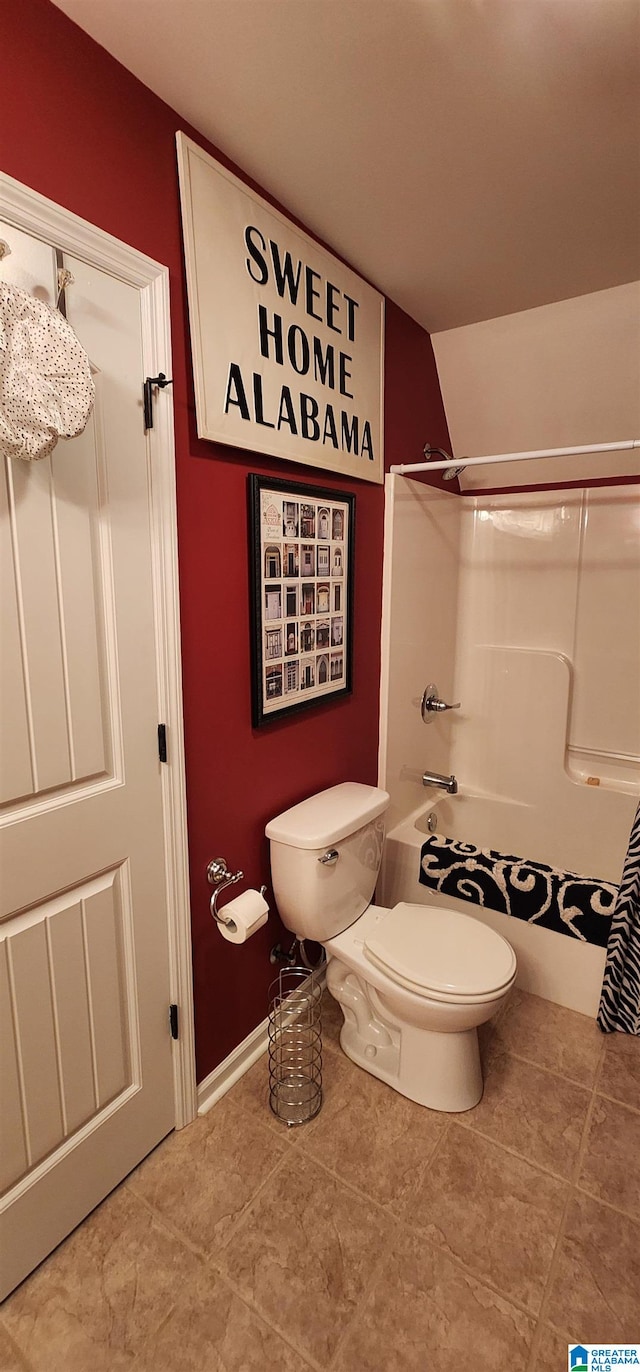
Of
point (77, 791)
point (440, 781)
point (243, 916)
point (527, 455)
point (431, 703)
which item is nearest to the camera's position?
point (77, 791)

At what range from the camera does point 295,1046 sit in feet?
5.93

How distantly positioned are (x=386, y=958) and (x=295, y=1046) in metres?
0.52

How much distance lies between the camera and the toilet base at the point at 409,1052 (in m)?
1.56

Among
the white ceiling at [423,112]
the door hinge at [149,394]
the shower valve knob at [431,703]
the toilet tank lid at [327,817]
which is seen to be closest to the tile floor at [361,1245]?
the toilet tank lid at [327,817]

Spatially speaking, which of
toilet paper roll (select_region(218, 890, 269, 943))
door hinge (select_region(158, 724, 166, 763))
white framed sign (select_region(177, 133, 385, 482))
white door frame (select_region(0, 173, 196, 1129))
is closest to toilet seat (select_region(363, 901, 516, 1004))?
toilet paper roll (select_region(218, 890, 269, 943))

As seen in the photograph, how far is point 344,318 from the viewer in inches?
67.7

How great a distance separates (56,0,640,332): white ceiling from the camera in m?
1.00

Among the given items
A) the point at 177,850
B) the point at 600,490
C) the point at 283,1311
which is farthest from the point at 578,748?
the point at 283,1311

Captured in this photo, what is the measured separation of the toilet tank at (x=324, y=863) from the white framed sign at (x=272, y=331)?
1002 mm

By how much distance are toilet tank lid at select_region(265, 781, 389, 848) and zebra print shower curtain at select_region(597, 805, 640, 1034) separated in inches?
29.7

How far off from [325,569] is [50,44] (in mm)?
1186

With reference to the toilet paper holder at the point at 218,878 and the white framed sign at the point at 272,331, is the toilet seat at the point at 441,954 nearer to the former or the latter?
the toilet paper holder at the point at 218,878

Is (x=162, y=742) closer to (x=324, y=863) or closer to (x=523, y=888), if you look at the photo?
(x=324, y=863)

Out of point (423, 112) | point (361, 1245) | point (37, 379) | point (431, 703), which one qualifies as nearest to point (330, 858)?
point (361, 1245)
